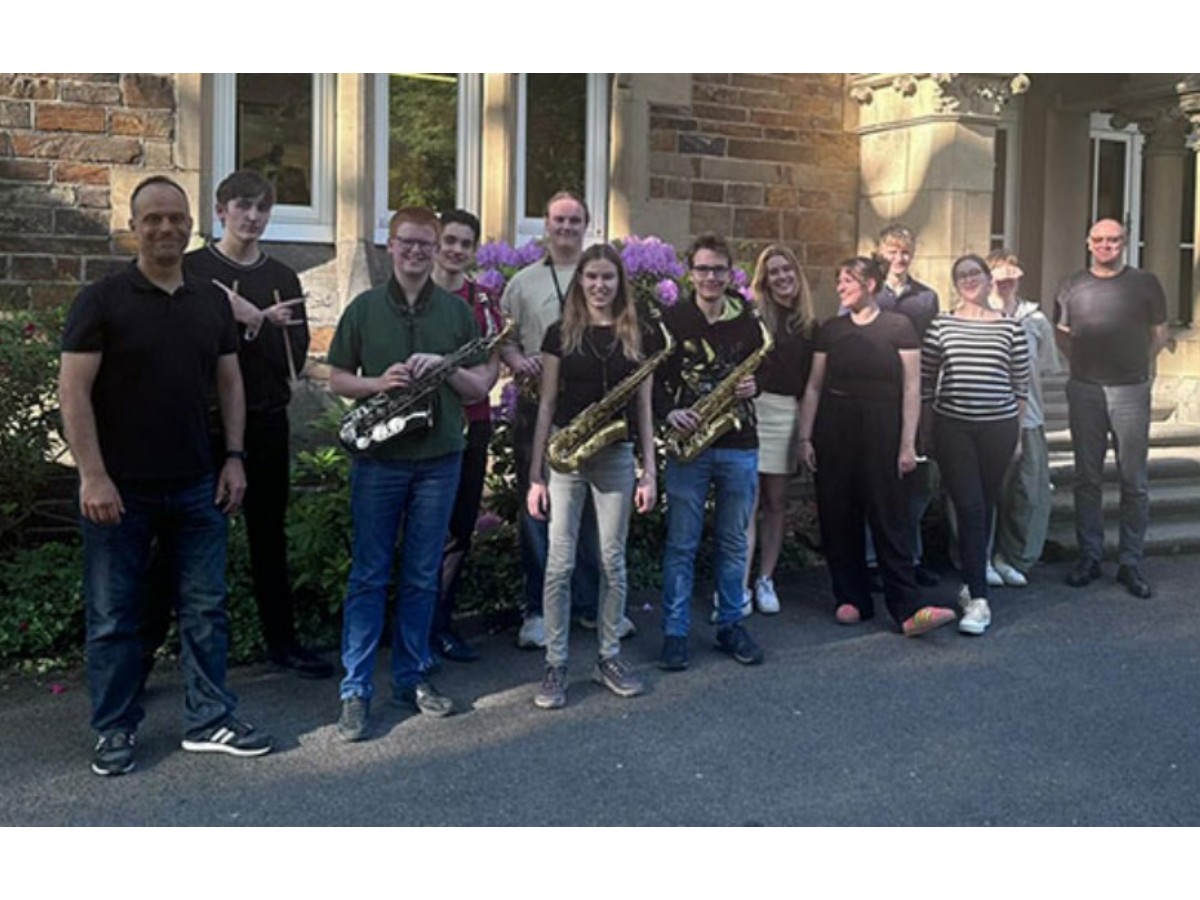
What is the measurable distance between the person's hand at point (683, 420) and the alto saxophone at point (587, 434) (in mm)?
364

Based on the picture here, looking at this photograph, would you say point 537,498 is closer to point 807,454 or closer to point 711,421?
point 711,421

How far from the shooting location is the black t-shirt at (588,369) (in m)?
5.13

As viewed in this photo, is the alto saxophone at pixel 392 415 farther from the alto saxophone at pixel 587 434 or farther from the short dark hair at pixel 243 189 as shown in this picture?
the short dark hair at pixel 243 189

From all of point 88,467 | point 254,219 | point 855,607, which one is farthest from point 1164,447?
point 88,467

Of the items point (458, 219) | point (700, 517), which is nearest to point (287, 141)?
point (458, 219)

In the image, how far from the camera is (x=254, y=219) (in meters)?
5.04

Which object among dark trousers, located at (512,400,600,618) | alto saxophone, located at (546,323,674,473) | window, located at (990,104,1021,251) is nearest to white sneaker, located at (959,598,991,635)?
dark trousers, located at (512,400,600,618)

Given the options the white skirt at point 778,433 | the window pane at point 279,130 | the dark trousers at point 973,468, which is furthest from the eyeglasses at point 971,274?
the window pane at point 279,130

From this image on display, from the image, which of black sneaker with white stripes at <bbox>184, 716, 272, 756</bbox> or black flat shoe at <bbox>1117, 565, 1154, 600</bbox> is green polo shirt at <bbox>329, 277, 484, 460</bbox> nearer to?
black sneaker with white stripes at <bbox>184, 716, 272, 756</bbox>

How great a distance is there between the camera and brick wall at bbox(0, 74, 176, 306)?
23.4 ft

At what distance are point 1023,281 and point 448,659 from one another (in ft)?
28.4

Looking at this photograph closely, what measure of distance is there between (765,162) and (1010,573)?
156 inches

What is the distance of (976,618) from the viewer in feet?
20.6

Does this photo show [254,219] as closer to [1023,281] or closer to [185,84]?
[185,84]
